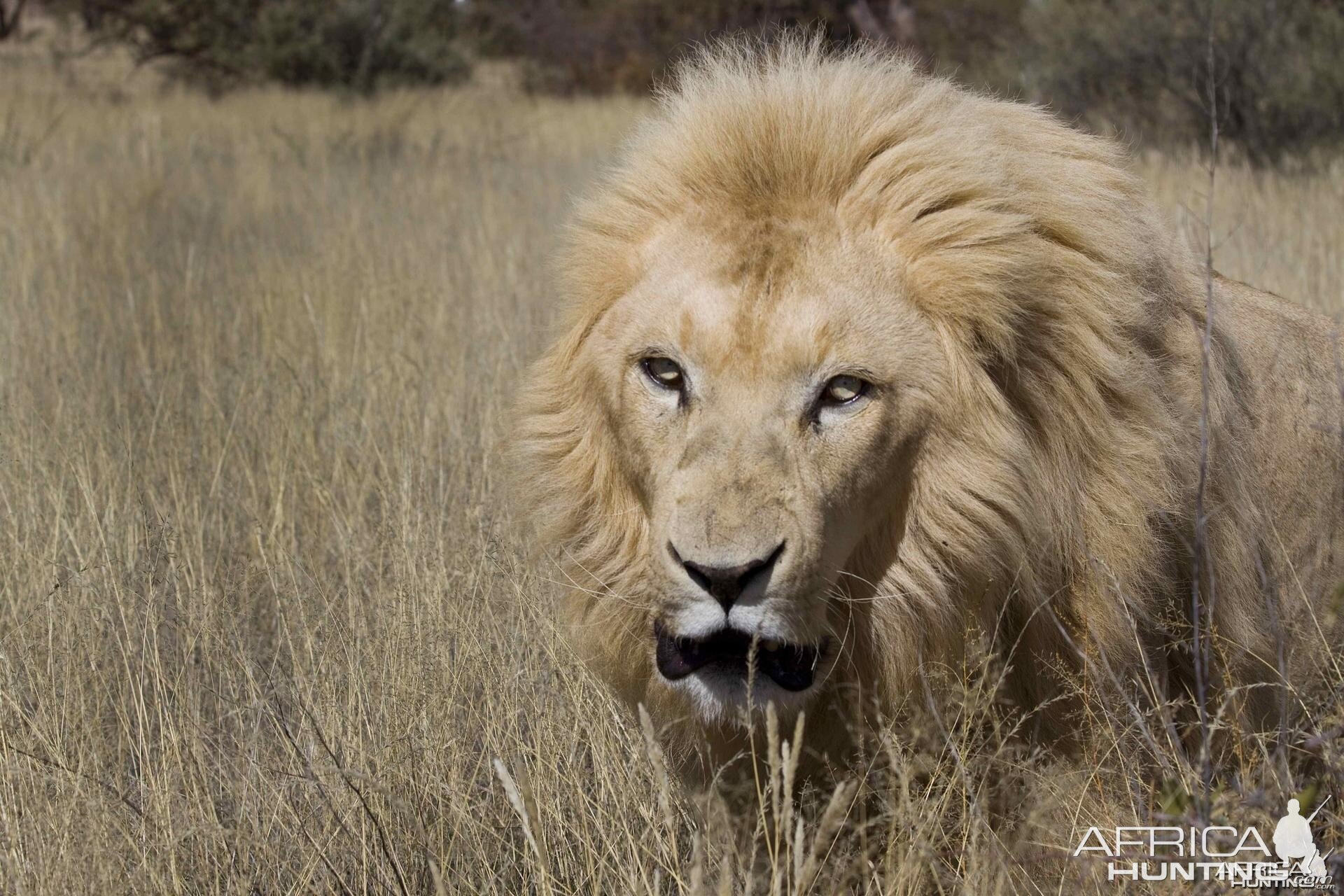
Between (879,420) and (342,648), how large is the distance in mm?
1703

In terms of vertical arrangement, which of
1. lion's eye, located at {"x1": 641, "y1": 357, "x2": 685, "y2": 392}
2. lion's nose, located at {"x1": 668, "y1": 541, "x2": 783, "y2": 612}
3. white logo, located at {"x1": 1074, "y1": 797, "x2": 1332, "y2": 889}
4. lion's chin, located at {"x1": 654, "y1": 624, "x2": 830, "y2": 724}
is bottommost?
white logo, located at {"x1": 1074, "y1": 797, "x2": 1332, "y2": 889}

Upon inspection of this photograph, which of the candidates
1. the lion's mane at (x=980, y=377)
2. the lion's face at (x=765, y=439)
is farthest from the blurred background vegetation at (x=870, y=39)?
the lion's face at (x=765, y=439)

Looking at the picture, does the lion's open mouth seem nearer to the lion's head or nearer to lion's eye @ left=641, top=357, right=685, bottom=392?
the lion's head

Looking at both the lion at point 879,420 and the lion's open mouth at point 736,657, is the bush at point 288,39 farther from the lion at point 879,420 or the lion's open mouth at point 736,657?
the lion's open mouth at point 736,657

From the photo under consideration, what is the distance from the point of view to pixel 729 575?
214cm

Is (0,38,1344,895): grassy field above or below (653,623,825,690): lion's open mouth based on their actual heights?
below

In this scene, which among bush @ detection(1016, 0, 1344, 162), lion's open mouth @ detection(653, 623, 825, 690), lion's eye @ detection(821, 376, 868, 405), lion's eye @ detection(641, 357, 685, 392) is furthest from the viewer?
bush @ detection(1016, 0, 1344, 162)

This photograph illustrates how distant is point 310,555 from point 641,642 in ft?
6.23

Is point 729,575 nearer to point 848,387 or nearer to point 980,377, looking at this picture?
point 848,387

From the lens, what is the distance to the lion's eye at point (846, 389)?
94.6 inches

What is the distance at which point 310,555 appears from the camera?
4277 millimetres

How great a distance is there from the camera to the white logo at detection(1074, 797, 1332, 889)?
83.1 inches

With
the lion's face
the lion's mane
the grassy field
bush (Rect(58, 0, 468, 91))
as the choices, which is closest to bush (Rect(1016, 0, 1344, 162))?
the grassy field

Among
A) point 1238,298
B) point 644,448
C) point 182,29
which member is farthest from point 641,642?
point 182,29
